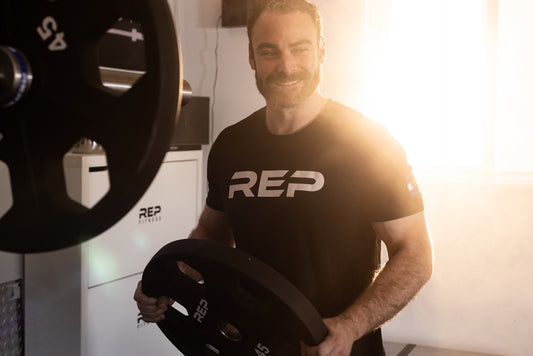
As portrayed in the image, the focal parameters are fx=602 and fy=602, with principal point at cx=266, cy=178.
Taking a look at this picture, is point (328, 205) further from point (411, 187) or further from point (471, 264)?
point (471, 264)

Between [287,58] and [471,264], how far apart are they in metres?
1.94

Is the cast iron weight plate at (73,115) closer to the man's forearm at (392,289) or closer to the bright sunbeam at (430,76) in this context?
the man's forearm at (392,289)

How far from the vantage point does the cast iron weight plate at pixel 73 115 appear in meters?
0.57

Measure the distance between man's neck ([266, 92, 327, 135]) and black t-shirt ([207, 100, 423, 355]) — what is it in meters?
0.05

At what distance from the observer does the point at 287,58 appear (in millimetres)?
1442

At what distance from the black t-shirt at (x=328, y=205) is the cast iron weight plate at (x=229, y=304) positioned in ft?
1.27

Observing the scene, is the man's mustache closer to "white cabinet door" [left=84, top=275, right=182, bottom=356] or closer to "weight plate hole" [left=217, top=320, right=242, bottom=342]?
"weight plate hole" [left=217, top=320, right=242, bottom=342]

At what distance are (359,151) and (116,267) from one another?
4.68 feet

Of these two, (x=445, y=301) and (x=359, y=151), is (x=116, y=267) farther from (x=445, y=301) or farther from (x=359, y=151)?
(x=445, y=301)

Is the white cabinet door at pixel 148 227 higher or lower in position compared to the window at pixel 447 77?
lower

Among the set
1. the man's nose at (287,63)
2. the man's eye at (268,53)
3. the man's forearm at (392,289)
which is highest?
the man's eye at (268,53)

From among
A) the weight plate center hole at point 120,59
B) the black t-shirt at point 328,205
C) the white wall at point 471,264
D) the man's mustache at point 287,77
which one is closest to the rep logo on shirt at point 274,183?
the black t-shirt at point 328,205

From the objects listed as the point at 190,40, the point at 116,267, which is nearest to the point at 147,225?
the point at 116,267

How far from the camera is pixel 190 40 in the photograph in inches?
138
